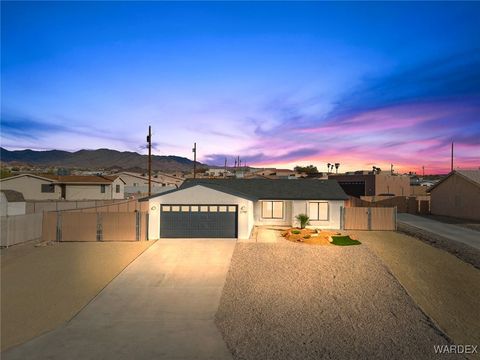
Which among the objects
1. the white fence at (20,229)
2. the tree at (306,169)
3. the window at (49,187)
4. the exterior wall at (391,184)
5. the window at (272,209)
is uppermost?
the tree at (306,169)

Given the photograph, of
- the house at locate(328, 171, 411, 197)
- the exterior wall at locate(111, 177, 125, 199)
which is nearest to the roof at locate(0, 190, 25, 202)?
the exterior wall at locate(111, 177, 125, 199)

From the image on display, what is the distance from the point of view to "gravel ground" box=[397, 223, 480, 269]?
18.0 metres

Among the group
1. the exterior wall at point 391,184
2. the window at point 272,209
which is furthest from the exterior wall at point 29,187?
the exterior wall at point 391,184

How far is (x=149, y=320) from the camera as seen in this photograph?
11352 mm

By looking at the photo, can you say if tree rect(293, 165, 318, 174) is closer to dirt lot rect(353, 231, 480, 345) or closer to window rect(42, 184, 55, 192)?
window rect(42, 184, 55, 192)

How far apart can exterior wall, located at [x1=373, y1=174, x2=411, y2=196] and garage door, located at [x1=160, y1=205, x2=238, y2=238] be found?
Answer: 4287 centimetres

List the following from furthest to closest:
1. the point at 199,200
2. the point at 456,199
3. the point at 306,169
Result: 1. the point at 306,169
2. the point at 456,199
3. the point at 199,200

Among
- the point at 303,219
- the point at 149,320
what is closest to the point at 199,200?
the point at 303,219

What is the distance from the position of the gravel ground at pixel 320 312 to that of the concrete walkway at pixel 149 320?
724 millimetres

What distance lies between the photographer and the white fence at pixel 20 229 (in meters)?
20.4

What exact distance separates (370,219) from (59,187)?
42.5 meters

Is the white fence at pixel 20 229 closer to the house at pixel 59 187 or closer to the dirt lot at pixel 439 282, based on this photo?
the dirt lot at pixel 439 282

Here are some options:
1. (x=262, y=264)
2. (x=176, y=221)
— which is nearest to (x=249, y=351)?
(x=262, y=264)

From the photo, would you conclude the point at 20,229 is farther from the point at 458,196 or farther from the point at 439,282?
the point at 458,196
